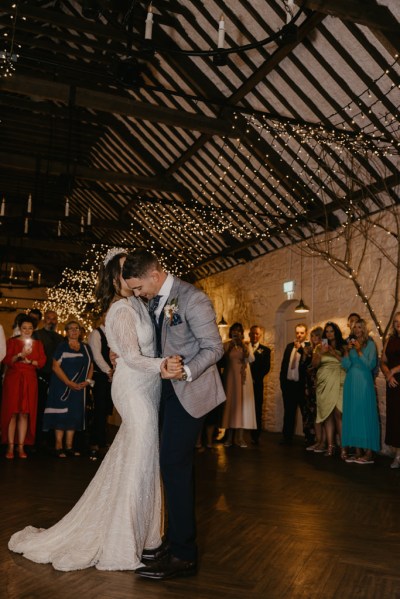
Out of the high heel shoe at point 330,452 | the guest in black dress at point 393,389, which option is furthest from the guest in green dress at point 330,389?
the guest in black dress at point 393,389

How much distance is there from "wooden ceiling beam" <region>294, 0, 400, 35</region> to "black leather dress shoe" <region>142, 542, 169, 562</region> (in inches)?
154

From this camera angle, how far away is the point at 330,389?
23.1 ft

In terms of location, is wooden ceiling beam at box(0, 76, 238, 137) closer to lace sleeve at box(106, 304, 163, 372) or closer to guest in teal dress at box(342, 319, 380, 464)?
guest in teal dress at box(342, 319, 380, 464)

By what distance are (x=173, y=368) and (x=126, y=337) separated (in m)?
0.39

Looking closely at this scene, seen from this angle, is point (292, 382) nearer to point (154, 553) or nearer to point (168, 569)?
point (154, 553)

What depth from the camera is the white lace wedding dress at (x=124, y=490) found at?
8.64 feet

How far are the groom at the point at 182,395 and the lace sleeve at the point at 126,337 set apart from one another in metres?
0.12

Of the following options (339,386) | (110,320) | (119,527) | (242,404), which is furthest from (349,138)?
(119,527)

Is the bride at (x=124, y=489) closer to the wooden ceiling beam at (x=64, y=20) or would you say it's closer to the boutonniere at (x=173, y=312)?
the boutonniere at (x=173, y=312)

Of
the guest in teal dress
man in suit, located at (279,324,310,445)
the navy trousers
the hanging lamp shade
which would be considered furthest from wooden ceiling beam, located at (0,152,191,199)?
the navy trousers

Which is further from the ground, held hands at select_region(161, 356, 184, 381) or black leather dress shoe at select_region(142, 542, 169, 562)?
held hands at select_region(161, 356, 184, 381)

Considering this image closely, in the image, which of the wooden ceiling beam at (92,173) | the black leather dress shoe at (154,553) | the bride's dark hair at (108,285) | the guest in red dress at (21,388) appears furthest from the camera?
the wooden ceiling beam at (92,173)

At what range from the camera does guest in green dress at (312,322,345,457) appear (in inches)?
276

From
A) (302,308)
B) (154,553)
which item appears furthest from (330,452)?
(154,553)
